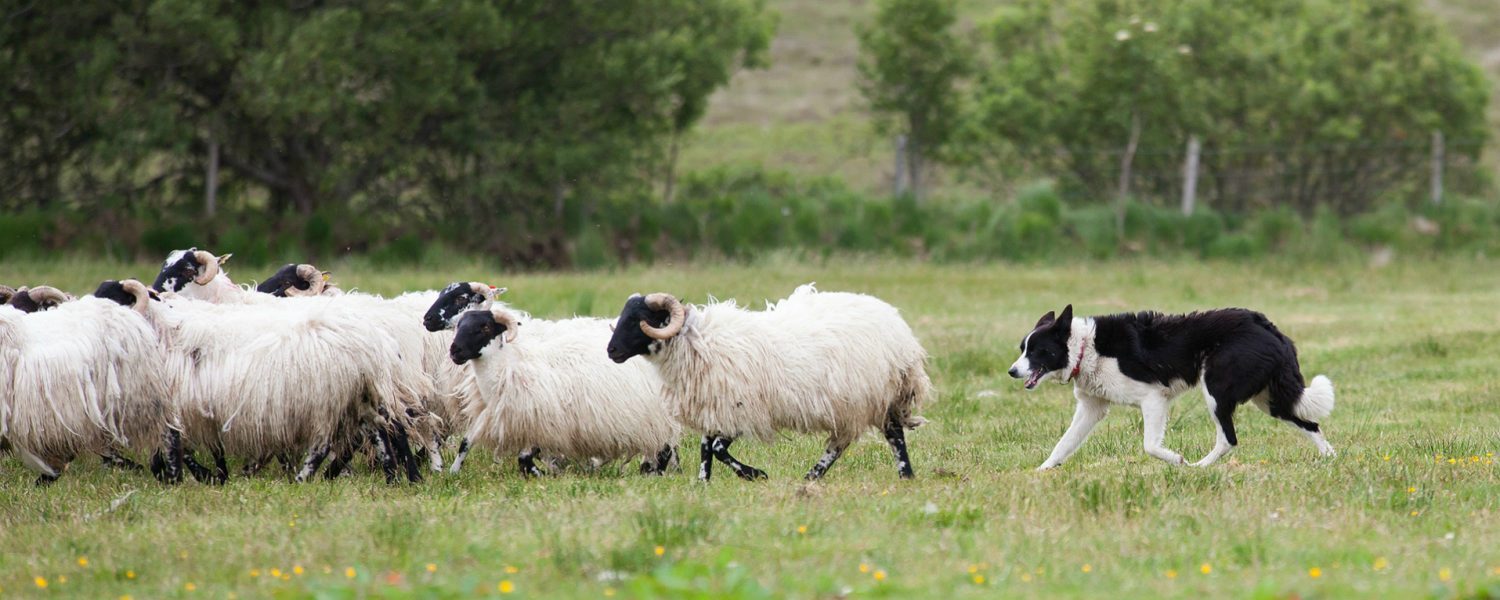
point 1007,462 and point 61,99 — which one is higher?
point 61,99

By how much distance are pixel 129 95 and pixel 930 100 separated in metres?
17.4

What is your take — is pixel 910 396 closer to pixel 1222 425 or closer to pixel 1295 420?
pixel 1222 425

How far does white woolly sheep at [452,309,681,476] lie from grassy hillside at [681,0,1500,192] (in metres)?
25.2

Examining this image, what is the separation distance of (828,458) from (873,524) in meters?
2.27

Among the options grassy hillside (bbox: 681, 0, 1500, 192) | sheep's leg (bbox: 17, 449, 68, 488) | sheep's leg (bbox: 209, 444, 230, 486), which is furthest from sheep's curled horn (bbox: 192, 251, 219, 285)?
grassy hillside (bbox: 681, 0, 1500, 192)

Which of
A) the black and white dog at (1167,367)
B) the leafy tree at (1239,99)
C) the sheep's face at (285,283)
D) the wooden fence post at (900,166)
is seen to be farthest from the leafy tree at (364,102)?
the black and white dog at (1167,367)

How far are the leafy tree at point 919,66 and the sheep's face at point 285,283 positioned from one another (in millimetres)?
24161

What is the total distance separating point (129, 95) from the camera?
2725 centimetres

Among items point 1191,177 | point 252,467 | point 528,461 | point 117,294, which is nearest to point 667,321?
point 528,461

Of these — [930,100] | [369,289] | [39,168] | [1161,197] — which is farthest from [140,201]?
[1161,197]

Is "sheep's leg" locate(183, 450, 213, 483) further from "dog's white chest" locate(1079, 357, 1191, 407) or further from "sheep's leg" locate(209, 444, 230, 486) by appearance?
"dog's white chest" locate(1079, 357, 1191, 407)

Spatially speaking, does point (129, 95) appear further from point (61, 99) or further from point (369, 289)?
point (369, 289)

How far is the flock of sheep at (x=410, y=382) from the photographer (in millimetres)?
10219

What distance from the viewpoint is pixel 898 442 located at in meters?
10.6
